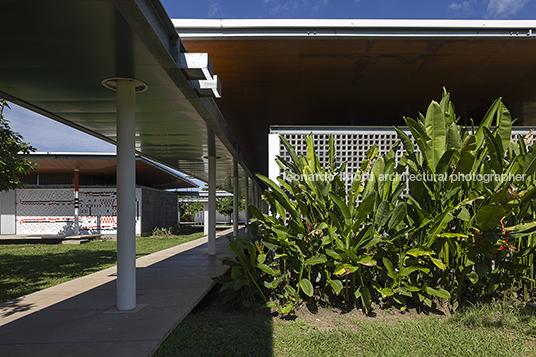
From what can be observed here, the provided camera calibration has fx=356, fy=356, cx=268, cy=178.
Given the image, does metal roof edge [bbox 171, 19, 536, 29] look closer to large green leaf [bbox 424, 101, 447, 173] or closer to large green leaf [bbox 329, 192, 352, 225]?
large green leaf [bbox 424, 101, 447, 173]

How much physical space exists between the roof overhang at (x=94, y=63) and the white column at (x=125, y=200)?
1.16 ft

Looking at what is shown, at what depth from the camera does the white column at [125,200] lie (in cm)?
437

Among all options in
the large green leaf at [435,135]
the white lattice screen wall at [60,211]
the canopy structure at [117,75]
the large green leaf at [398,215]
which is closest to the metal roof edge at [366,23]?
the canopy structure at [117,75]

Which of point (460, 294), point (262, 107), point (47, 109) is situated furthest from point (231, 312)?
point (262, 107)

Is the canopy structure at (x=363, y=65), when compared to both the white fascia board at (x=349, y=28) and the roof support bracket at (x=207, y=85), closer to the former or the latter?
the white fascia board at (x=349, y=28)

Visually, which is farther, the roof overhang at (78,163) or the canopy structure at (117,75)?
the roof overhang at (78,163)

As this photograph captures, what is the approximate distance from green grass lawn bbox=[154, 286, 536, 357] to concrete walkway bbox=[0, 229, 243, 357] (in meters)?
0.28

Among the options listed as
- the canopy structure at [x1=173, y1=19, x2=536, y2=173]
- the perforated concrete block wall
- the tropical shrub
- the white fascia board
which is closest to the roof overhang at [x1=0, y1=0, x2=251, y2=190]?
the white fascia board

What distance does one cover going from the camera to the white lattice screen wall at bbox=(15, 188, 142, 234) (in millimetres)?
18500

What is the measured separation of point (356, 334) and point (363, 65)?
5.52 meters

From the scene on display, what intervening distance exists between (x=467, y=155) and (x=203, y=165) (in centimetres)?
901

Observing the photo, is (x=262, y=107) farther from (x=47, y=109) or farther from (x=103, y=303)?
(x=103, y=303)

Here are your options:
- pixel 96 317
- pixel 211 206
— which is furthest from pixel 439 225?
pixel 211 206

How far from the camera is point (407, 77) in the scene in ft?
26.7
